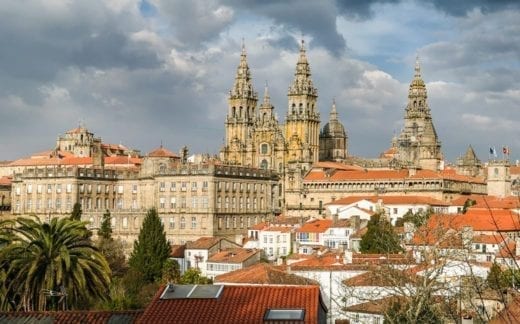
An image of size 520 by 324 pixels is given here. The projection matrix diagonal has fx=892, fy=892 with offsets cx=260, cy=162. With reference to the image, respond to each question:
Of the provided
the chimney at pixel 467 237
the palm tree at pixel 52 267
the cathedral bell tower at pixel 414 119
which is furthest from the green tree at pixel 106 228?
the cathedral bell tower at pixel 414 119

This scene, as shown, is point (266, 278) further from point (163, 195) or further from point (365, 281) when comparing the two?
point (163, 195)

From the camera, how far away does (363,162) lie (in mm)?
147875

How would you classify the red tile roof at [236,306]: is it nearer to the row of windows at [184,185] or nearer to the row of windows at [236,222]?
the row of windows at [184,185]

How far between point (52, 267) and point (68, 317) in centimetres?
772

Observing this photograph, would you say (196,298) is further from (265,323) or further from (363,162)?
(363,162)

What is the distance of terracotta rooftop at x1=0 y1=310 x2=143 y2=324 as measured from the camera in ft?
70.0

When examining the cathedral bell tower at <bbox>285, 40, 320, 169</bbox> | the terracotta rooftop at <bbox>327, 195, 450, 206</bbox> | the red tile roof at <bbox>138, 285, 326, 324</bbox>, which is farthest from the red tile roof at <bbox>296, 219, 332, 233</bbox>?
the red tile roof at <bbox>138, 285, 326, 324</bbox>

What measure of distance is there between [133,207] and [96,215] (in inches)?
187

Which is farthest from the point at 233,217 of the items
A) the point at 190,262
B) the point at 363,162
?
the point at 363,162

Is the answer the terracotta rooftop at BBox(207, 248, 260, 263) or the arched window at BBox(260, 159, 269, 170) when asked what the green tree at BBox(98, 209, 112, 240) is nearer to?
the terracotta rooftop at BBox(207, 248, 260, 263)

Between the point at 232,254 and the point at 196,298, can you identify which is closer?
the point at 196,298

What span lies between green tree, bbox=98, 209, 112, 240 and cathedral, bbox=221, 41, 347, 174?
33538 mm

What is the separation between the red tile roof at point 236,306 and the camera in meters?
20.9

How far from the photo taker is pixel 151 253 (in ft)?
221
